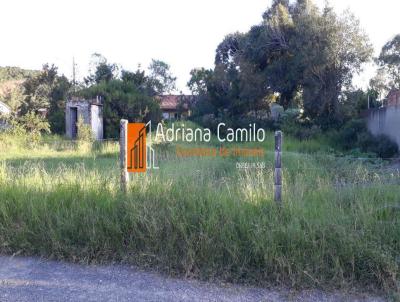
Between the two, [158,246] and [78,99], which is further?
[78,99]

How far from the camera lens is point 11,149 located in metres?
13.8

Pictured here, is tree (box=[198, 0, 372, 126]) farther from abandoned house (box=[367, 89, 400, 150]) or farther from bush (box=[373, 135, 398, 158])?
bush (box=[373, 135, 398, 158])

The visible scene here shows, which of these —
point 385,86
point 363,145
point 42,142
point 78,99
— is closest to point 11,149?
point 42,142

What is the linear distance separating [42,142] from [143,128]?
1303cm

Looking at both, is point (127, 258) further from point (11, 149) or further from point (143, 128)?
point (11, 149)

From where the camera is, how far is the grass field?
335 cm

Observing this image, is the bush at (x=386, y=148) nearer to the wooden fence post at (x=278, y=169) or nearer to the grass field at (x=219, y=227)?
the grass field at (x=219, y=227)

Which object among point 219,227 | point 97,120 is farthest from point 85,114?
point 219,227

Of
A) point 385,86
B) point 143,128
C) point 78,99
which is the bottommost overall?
point 143,128

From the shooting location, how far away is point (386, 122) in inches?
617

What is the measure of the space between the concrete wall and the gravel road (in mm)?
13277

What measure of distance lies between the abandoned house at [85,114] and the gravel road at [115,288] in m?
16.1

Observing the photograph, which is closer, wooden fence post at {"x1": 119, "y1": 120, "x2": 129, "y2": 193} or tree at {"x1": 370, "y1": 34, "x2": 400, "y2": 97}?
wooden fence post at {"x1": 119, "y1": 120, "x2": 129, "y2": 193}

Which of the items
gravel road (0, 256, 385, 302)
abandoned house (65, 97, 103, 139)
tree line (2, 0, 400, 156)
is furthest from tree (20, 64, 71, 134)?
gravel road (0, 256, 385, 302)
